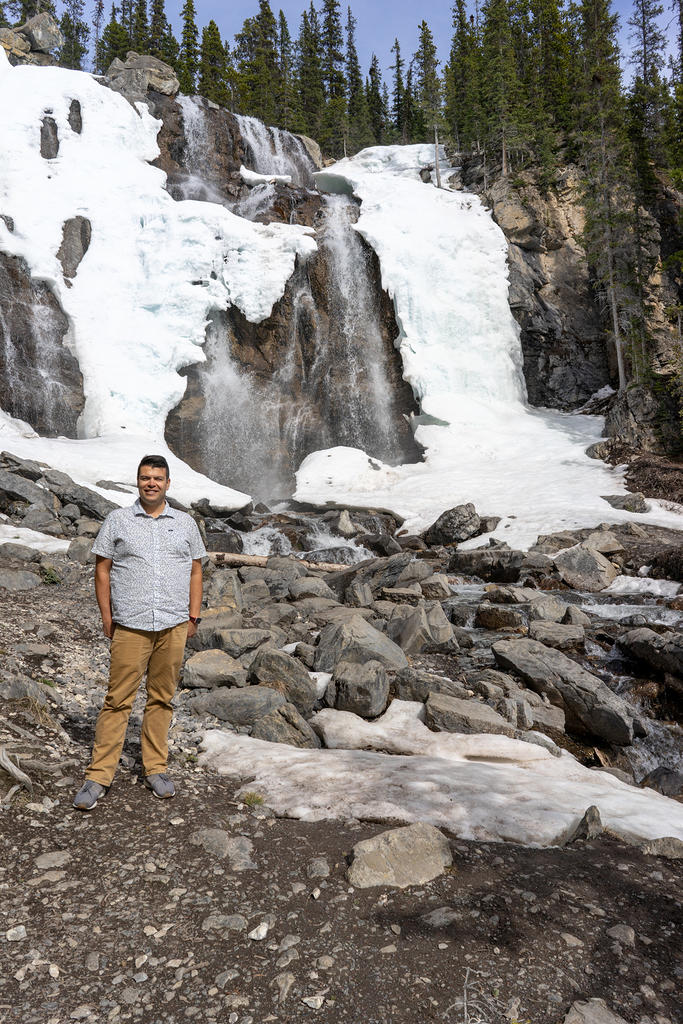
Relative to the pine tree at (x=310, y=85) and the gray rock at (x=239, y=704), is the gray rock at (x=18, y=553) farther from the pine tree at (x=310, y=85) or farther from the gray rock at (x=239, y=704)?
the pine tree at (x=310, y=85)

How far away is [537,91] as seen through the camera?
3638cm

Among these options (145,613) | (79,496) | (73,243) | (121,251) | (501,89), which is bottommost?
(79,496)

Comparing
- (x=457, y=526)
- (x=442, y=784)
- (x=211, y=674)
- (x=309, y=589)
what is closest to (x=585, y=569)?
(x=457, y=526)

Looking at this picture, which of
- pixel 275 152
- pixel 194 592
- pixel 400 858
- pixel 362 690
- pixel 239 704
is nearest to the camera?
pixel 400 858

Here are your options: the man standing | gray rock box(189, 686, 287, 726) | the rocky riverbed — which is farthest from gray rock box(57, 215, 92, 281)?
the man standing

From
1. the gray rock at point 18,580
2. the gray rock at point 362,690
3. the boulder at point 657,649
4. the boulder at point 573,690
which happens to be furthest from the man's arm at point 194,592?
the boulder at point 657,649

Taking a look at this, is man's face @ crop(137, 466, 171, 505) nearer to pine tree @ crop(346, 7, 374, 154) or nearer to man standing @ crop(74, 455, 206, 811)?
man standing @ crop(74, 455, 206, 811)

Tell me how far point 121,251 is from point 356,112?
42.7 m

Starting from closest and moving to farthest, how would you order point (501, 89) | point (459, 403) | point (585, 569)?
point (585, 569)
point (459, 403)
point (501, 89)

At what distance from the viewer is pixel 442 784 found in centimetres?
410

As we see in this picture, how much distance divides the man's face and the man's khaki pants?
80cm

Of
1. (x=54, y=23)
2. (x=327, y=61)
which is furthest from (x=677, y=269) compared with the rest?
(x=327, y=61)

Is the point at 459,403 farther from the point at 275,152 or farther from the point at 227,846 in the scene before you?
the point at 227,846

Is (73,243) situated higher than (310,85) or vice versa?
(310,85)
